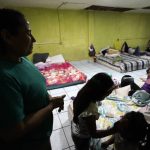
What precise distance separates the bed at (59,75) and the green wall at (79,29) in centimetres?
112

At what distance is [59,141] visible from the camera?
176cm

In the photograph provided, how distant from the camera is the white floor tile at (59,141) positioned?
5.49ft

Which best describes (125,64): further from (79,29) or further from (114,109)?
(114,109)

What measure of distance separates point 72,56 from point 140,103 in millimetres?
4363

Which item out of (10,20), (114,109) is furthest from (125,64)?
(10,20)

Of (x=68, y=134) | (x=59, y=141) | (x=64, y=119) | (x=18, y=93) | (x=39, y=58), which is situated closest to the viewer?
(x=18, y=93)

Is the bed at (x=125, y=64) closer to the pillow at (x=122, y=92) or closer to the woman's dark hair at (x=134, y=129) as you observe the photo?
the pillow at (x=122, y=92)

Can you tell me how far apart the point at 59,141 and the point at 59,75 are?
2.24 metres

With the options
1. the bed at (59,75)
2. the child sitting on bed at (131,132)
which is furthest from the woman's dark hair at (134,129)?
the bed at (59,75)

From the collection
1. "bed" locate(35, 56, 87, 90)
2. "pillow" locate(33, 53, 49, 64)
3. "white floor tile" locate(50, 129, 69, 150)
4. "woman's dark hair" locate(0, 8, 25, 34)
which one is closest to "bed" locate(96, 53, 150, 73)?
"bed" locate(35, 56, 87, 90)

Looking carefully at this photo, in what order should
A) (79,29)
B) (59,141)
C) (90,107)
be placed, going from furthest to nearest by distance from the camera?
(79,29) < (59,141) < (90,107)

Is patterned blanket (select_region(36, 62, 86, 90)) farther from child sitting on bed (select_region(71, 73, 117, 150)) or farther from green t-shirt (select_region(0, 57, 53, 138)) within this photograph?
green t-shirt (select_region(0, 57, 53, 138))

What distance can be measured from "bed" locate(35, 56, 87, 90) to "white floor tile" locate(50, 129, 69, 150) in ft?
5.08

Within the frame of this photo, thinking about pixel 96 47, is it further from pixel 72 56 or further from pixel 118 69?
pixel 118 69
